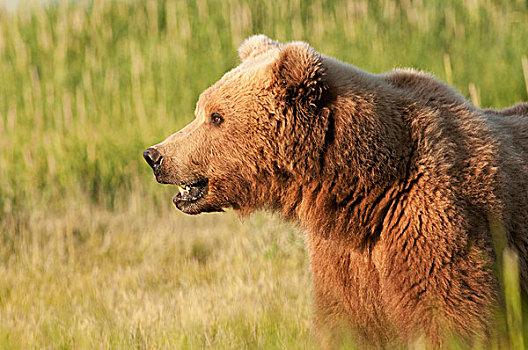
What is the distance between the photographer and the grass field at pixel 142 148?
4266mm

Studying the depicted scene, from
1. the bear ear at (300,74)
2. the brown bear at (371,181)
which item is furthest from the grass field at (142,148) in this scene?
the bear ear at (300,74)

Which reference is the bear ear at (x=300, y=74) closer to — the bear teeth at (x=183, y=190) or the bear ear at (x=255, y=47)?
the bear ear at (x=255, y=47)

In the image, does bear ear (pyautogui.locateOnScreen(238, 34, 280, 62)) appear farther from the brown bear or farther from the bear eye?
the bear eye

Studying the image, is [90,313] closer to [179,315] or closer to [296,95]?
[179,315]

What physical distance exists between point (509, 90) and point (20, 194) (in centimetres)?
482

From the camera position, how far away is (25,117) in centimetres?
782

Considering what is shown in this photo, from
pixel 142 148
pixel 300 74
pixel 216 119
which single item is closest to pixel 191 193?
pixel 216 119

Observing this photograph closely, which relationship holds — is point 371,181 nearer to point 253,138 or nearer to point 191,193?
point 253,138

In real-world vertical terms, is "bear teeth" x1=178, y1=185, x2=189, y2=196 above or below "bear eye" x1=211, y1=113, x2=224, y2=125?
below

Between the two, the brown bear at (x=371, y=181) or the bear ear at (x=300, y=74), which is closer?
the brown bear at (x=371, y=181)

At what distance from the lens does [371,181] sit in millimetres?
3049

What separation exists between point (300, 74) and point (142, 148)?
4550 mm

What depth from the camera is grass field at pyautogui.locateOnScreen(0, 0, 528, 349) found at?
14.0ft

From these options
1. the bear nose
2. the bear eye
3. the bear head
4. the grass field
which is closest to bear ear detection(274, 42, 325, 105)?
the bear head
